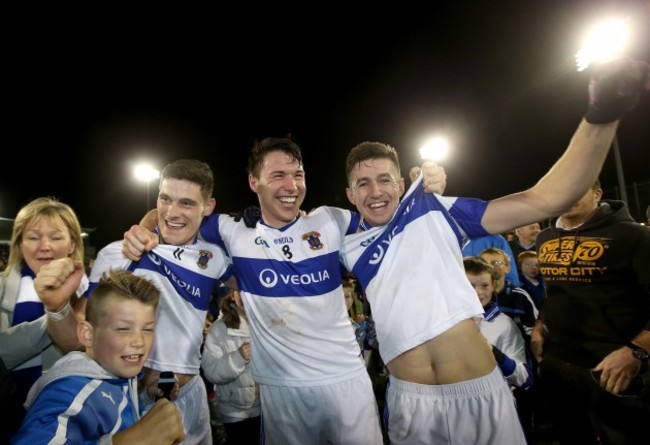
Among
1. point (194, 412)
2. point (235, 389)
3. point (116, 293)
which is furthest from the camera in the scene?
point (235, 389)

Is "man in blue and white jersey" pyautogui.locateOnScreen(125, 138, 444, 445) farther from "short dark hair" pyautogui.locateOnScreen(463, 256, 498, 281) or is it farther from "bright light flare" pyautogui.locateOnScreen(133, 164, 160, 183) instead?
"bright light flare" pyautogui.locateOnScreen(133, 164, 160, 183)

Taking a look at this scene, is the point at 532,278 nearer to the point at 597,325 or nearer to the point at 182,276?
the point at 597,325

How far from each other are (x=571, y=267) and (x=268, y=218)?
295 cm

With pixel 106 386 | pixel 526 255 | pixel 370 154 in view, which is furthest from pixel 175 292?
pixel 526 255

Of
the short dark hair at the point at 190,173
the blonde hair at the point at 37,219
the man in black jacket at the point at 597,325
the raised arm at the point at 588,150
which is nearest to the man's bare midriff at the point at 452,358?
the raised arm at the point at 588,150

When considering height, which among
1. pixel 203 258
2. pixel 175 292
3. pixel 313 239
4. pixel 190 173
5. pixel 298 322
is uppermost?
pixel 190 173

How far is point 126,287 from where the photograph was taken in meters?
2.13

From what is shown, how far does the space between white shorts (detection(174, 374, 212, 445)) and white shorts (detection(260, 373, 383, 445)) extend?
22.3 inches

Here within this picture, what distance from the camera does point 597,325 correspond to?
3.53 m

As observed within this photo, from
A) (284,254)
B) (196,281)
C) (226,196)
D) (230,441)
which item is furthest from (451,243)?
(226,196)

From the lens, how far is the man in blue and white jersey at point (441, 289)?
2.08 m

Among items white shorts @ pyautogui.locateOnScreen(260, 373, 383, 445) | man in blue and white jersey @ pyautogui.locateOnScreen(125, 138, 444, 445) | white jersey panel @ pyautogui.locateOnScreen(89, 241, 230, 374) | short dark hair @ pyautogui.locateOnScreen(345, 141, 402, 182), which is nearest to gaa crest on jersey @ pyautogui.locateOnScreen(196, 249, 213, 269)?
white jersey panel @ pyautogui.locateOnScreen(89, 241, 230, 374)

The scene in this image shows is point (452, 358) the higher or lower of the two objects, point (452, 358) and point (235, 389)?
the higher

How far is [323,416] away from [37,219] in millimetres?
2742
